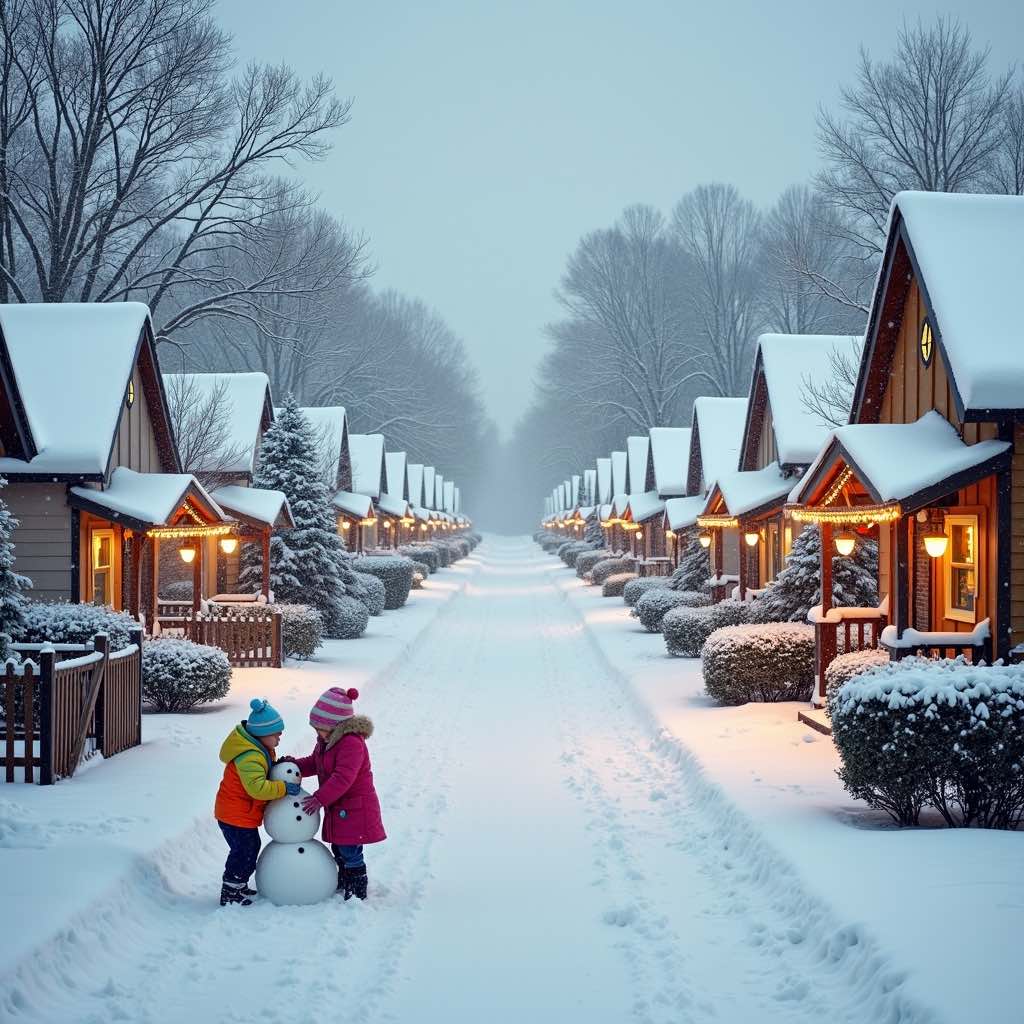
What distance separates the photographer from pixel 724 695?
52.4 feet

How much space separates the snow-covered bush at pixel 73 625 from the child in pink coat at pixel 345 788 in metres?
6.30

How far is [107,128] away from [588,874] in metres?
20.3

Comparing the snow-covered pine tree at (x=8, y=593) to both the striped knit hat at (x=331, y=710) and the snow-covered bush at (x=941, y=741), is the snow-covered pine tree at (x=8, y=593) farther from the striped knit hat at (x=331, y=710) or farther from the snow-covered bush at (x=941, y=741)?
the snow-covered bush at (x=941, y=741)

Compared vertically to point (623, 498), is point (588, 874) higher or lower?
lower

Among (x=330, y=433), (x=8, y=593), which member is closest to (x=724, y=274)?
(x=330, y=433)

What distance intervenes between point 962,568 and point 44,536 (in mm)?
12417

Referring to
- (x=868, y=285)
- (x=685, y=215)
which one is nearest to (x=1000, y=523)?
(x=868, y=285)

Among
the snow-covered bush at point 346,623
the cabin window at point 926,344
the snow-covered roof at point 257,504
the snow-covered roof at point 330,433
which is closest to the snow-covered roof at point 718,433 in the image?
the snow-covered bush at point 346,623

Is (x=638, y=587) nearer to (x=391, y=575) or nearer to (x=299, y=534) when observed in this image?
(x=391, y=575)

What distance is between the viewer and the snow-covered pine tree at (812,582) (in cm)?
1775

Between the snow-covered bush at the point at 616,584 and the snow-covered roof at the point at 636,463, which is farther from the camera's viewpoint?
the snow-covered roof at the point at 636,463

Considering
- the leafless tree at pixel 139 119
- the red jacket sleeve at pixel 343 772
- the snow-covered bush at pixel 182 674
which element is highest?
the leafless tree at pixel 139 119

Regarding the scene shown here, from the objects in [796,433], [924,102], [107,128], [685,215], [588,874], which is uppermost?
[685,215]

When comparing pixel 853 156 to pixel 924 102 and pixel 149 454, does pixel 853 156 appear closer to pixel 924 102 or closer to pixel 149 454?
pixel 924 102
